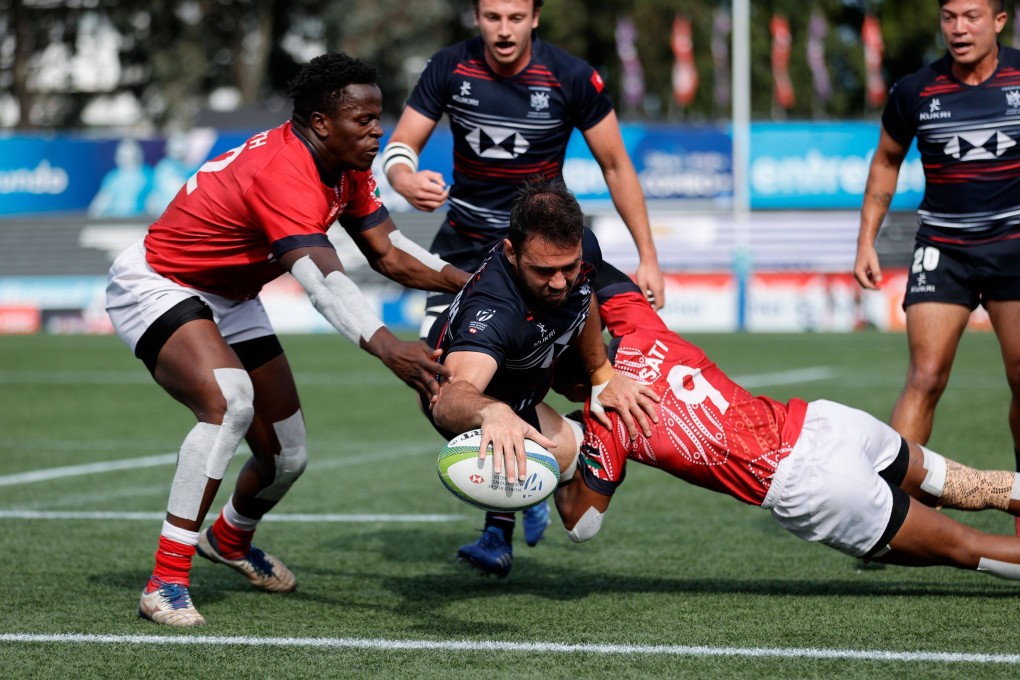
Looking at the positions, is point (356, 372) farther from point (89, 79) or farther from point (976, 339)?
point (89, 79)

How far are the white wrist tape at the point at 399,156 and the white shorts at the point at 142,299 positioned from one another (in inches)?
42.5

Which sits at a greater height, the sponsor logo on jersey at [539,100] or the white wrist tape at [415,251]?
the sponsor logo on jersey at [539,100]

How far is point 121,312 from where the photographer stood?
5.62 meters

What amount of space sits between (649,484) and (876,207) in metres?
2.90

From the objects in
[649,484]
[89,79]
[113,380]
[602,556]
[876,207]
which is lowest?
[89,79]

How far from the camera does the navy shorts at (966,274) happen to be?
20.8ft

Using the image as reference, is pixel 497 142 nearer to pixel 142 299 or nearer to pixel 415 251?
pixel 415 251

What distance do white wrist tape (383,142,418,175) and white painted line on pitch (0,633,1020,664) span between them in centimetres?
235

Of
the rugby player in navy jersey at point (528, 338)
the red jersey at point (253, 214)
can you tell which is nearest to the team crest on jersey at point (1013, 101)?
the rugby player in navy jersey at point (528, 338)

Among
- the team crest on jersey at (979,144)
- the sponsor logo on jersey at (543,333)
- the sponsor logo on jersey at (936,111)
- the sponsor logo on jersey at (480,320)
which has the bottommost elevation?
the sponsor logo on jersey at (543,333)

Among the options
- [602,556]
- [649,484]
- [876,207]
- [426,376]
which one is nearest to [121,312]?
[426,376]

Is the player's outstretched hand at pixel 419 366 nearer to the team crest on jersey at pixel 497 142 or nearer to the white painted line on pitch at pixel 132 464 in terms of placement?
the team crest on jersey at pixel 497 142

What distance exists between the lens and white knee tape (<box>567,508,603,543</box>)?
17.7 ft

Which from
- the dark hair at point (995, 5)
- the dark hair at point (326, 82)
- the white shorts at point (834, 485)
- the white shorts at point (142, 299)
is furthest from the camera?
the dark hair at point (995, 5)
